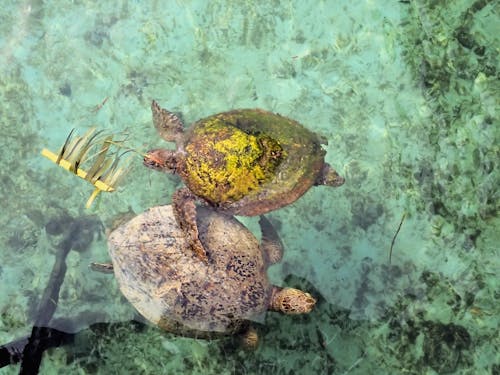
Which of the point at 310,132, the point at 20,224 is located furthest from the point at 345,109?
the point at 20,224

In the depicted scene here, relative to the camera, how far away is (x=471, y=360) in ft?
14.3

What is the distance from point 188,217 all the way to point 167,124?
1.11 meters

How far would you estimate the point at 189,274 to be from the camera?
3711 mm

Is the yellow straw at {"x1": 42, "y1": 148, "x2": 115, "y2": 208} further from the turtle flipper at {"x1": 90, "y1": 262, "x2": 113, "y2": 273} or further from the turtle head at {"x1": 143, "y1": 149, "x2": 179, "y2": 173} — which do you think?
the turtle flipper at {"x1": 90, "y1": 262, "x2": 113, "y2": 273}

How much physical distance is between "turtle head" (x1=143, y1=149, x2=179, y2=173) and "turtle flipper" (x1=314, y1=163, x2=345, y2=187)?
135 centimetres

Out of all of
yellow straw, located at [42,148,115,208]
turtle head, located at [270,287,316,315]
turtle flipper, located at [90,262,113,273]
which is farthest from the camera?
turtle flipper, located at [90,262,113,273]

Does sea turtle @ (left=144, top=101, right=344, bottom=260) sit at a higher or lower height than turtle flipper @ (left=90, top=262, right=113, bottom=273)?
higher

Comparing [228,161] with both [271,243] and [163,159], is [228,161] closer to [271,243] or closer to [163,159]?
[163,159]

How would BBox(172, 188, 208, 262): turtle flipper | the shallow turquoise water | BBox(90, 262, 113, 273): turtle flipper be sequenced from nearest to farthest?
1. BBox(172, 188, 208, 262): turtle flipper
2. BBox(90, 262, 113, 273): turtle flipper
3. the shallow turquoise water

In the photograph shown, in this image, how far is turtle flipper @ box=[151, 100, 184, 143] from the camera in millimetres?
4504

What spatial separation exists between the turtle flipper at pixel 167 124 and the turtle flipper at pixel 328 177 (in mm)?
1394

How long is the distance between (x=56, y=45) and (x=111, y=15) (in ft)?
2.18

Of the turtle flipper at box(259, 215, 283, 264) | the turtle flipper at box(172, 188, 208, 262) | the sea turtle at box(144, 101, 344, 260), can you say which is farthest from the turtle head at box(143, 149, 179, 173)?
the turtle flipper at box(259, 215, 283, 264)

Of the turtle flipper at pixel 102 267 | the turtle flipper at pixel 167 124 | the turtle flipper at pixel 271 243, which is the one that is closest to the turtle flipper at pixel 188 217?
the turtle flipper at pixel 167 124
